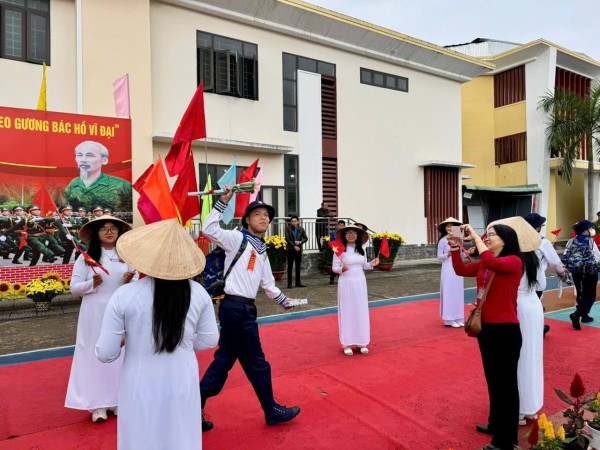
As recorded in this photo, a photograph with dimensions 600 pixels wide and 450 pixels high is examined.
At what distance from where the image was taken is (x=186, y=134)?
4086mm

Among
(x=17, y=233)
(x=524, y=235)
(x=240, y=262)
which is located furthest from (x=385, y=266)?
(x=240, y=262)

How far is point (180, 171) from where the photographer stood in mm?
4008

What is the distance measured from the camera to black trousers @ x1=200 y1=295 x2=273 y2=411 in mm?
3369

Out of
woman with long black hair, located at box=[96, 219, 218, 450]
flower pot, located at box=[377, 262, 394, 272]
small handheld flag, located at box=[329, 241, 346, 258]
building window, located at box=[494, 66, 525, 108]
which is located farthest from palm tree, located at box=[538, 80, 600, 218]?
woman with long black hair, located at box=[96, 219, 218, 450]

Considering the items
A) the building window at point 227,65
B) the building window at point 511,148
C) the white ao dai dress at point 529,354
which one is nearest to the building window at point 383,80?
the building window at point 227,65

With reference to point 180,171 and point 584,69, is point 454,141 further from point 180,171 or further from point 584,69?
point 180,171

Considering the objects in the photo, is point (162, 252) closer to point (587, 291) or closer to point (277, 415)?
point (277, 415)

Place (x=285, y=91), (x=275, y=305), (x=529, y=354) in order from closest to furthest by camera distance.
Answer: (x=529, y=354), (x=275, y=305), (x=285, y=91)

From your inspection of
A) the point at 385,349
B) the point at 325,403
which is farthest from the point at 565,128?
the point at 325,403

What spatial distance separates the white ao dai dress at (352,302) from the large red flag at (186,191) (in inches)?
84.5

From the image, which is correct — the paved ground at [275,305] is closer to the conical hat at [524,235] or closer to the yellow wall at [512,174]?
the conical hat at [524,235]

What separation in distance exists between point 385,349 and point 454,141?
14.2m

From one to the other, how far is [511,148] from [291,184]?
13162mm

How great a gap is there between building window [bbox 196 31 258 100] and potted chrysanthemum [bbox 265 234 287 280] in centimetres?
446
